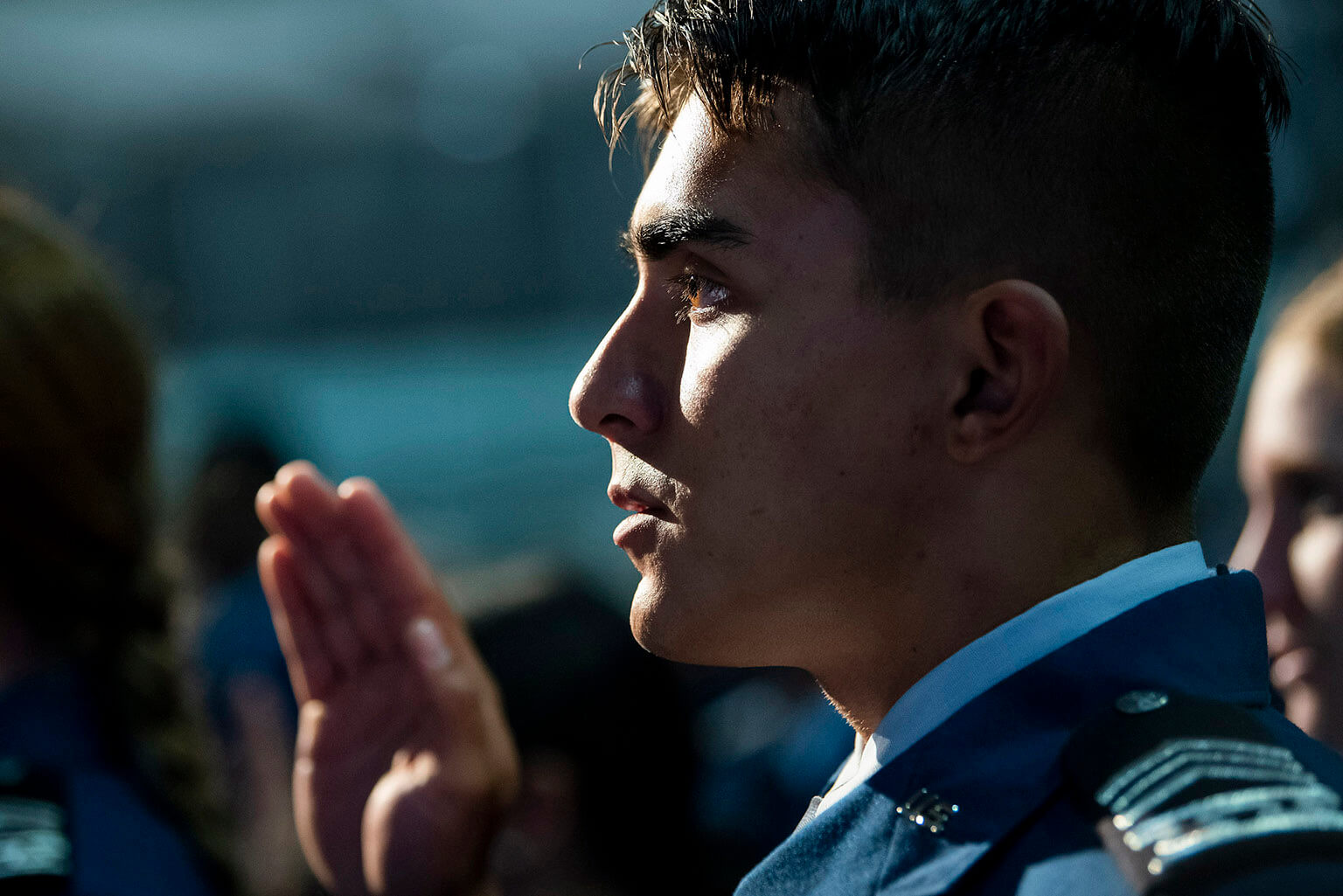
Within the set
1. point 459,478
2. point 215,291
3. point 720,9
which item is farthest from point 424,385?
point 720,9

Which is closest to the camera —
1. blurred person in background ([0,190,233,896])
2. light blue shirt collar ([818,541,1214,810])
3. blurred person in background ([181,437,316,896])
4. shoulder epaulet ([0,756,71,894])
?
light blue shirt collar ([818,541,1214,810])

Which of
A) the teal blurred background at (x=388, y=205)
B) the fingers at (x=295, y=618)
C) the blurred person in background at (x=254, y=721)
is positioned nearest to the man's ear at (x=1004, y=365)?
the fingers at (x=295, y=618)

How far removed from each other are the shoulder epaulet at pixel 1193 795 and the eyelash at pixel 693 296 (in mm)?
551

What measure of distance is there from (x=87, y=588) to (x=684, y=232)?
1.28 metres

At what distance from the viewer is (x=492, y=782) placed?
191 centimetres

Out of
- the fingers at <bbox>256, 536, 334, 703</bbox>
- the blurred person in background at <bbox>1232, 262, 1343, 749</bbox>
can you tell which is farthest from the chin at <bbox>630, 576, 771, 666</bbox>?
the blurred person in background at <bbox>1232, 262, 1343, 749</bbox>

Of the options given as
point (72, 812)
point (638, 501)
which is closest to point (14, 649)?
point (72, 812)

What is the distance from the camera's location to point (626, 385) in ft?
4.23

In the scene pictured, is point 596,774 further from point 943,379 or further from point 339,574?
point 943,379

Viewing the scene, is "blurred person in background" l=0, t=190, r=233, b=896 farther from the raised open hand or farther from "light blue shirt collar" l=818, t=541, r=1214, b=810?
"light blue shirt collar" l=818, t=541, r=1214, b=810

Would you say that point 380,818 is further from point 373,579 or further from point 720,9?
point 720,9

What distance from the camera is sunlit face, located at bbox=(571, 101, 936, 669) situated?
1.19 m

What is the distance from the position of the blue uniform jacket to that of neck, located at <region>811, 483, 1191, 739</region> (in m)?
0.07

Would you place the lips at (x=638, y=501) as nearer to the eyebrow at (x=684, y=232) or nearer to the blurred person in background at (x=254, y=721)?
the eyebrow at (x=684, y=232)
